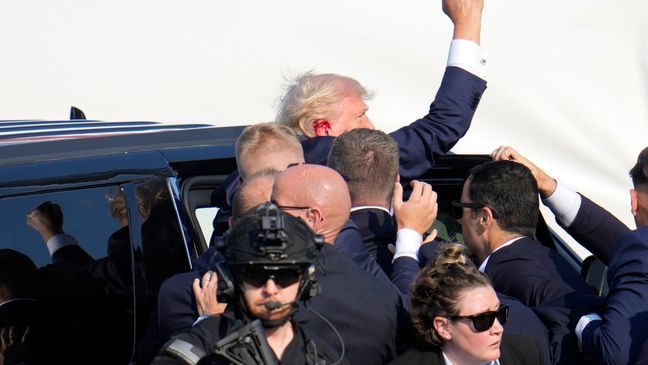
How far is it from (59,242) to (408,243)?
930mm

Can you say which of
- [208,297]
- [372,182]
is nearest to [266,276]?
[208,297]

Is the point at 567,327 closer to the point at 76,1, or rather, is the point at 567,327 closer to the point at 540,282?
the point at 540,282

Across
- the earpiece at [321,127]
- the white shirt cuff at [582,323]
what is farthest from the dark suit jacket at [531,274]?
the earpiece at [321,127]

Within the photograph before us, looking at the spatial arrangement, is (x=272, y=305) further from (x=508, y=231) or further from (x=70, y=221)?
(x=508, y=231)

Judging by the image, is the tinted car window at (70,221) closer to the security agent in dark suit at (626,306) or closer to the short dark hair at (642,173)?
the security agent in dark suit at (626,306)

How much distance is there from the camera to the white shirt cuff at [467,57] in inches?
166

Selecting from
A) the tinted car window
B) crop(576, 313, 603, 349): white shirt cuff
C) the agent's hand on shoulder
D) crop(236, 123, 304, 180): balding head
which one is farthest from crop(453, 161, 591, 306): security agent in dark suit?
the tinted car window

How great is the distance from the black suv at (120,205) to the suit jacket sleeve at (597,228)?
3.63ft

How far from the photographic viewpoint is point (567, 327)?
11.7 ft

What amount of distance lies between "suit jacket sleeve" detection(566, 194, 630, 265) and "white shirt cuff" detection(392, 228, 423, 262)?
2.20 ft

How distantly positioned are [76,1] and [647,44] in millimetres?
3180

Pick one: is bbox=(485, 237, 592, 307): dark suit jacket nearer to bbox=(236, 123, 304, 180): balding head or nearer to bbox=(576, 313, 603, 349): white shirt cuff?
bbox=(576, 313, 603, 349): white shirt cuff

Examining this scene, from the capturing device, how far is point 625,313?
3.40 m

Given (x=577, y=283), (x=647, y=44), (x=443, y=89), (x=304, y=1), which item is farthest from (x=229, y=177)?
(x=647, y=44)
